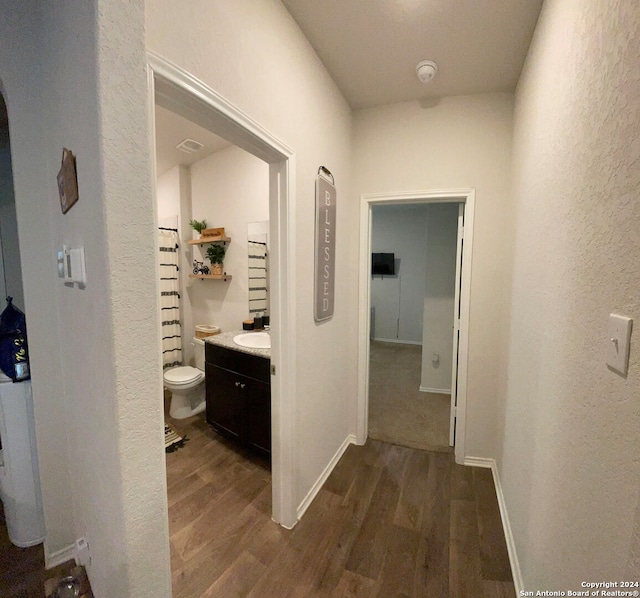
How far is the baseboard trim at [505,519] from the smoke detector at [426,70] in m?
2.62

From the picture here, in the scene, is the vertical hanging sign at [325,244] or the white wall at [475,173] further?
the white wall at [475,173]

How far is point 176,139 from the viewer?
2.63 m

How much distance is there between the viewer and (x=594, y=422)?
2.29 feet

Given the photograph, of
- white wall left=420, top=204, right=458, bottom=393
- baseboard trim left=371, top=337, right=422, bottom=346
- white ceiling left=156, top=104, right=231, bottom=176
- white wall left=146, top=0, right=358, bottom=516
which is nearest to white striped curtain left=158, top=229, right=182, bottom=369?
white ceiling left=156, top=104, right=231, bottom=176

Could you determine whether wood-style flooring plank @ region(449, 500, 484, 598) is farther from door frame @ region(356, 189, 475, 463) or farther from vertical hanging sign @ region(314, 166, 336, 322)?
vertical hanging sign @ region(314, 166, 336, 322)

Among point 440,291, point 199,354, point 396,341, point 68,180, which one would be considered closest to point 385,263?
point 396,341

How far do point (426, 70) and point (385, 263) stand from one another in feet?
13.4

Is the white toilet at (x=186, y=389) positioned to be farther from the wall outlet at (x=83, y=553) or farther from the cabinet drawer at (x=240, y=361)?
the wall outlet at (x=83, y=553)

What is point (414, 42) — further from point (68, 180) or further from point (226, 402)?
point (226, 402)

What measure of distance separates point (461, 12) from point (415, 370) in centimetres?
386

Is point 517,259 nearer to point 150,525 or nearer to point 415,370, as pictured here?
point 150,525

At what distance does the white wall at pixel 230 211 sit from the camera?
2709 mm

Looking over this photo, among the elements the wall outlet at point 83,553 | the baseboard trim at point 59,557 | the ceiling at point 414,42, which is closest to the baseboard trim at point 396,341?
the ceiling at point 414,42

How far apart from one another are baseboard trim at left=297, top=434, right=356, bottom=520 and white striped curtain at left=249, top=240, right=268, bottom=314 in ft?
4.67
